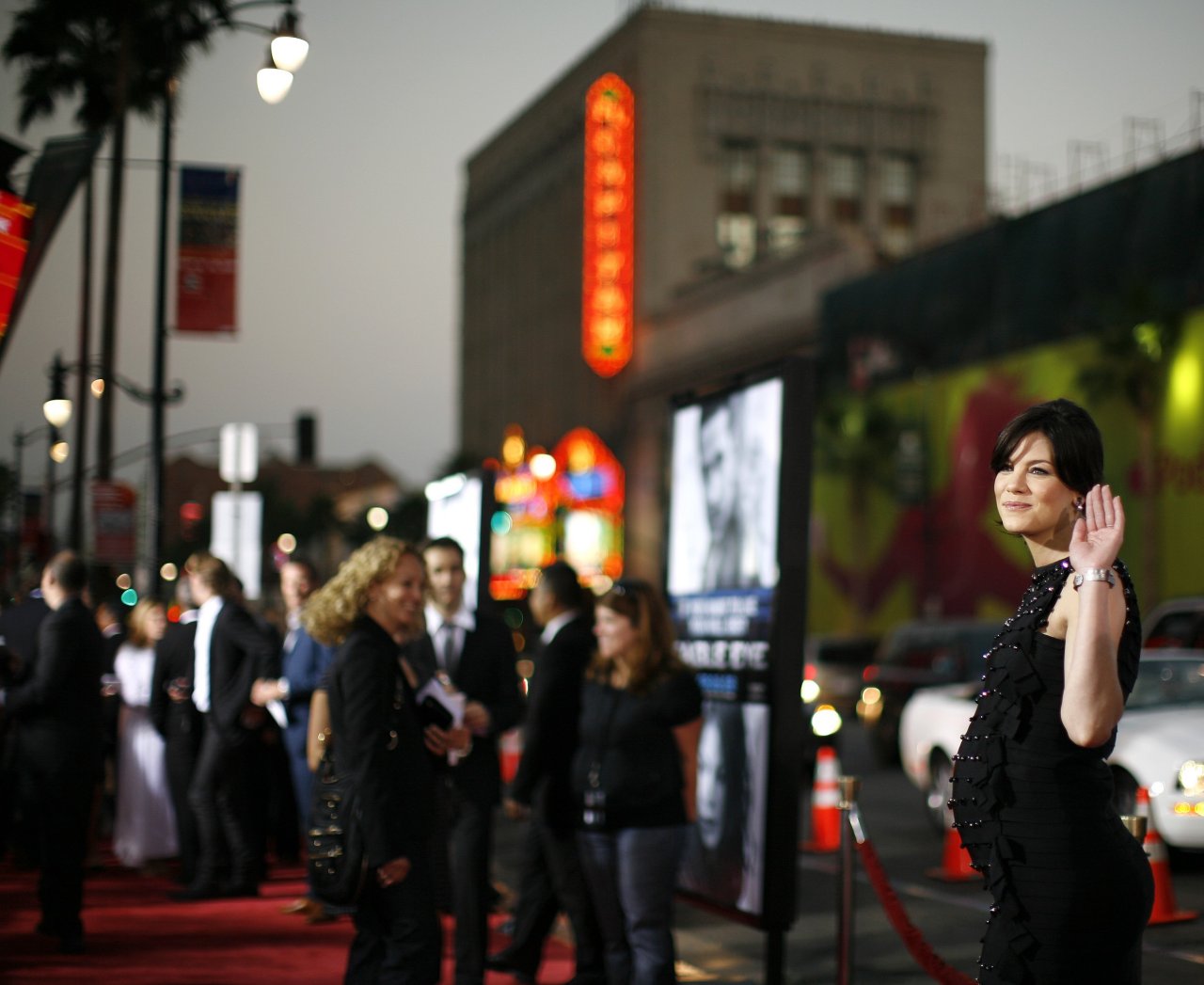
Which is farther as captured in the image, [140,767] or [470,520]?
[140,767]

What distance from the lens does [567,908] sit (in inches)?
298

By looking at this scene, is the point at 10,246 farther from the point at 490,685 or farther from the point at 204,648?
the point at 204,648

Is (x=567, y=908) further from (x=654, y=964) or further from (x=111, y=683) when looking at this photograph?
(x=111, y=683)

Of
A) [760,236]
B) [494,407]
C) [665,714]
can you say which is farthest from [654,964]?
[494,407]

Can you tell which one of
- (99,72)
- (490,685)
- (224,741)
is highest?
(99,72)

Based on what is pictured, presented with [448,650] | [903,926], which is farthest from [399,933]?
[448,650]

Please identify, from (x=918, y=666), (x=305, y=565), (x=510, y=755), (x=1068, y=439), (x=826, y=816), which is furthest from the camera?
(x=918, y=666)

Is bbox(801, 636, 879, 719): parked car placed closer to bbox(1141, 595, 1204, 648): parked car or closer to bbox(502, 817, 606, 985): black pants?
bbox(1141, 595, 1204, 648): parked car

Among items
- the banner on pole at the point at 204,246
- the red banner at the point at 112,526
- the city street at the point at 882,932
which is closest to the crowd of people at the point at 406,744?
the city street at the point at 882,932

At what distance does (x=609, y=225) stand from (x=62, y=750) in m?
58.8

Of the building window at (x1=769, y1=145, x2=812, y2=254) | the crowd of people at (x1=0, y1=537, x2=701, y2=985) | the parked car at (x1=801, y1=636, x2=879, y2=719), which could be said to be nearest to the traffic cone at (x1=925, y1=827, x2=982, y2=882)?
the crowd of people at (x1=0, y1=537, x2=701, y2=985)

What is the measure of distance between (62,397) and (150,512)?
3.90m

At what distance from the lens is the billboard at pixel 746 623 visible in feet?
24.3

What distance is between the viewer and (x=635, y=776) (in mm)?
6551
